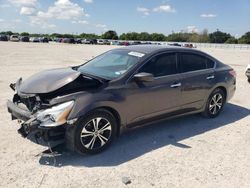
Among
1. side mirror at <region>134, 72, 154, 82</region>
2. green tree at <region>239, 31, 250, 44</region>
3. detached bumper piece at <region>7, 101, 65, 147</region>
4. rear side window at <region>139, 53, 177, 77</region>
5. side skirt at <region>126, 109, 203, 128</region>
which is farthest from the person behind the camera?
green tree at <region>239, 31, 250, 44</region>

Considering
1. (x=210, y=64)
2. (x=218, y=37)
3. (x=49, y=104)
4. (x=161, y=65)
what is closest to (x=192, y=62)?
(x=210, y=64)

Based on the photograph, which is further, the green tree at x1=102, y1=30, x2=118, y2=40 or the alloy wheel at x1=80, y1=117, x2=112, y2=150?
the green tree at x1=102, y1=30, x2=118, y2=40

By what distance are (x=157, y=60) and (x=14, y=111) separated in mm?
2533

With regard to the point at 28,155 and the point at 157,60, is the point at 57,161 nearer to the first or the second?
the point at 28,155

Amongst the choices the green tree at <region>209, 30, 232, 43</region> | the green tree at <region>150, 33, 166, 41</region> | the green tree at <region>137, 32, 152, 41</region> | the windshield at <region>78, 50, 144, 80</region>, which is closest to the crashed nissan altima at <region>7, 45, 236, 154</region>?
the windshield at <region>78, 50, 144, 80</region>

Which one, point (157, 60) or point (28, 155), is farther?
point (157, 60)

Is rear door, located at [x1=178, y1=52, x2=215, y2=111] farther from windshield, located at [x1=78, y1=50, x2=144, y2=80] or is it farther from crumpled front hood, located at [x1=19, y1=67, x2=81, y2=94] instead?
crumpled front hood, located at [x1=19, y1=67, x2=81, y2=94]

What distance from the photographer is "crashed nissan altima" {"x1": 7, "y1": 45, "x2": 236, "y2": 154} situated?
375 centimetres

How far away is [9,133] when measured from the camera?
4.74m

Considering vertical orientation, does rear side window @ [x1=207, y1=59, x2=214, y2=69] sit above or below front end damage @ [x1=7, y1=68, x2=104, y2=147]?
above

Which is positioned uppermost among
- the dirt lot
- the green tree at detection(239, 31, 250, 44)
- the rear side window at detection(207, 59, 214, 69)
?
the green tree at detection(239, 31, 250, 44)

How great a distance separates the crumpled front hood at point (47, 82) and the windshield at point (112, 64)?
636 millimetres

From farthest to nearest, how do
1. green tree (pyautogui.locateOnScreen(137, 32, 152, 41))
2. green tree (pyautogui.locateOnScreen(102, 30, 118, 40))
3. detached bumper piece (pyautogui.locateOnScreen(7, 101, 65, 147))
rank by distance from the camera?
green tree (pyautogui.locateOnScreen(102, 30, 118, 40)), green tree (pyautogui.locateOnScreen(137, 32, 152, 41)), detached bumper piece (pyautogui.locateOnScreen(7, 101, 65, 147))

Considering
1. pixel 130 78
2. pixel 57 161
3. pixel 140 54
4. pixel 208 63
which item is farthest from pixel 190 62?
pixel 57 161
